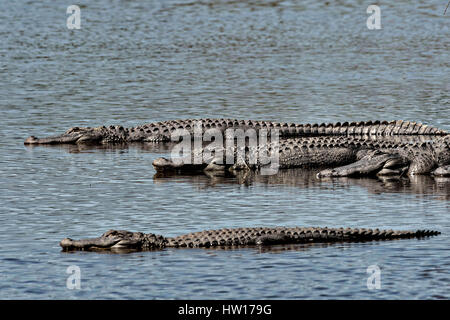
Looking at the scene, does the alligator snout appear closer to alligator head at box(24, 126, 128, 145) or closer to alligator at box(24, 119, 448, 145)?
alligator at box(24, 119, 448, 145)

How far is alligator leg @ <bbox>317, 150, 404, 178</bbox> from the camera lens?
51.4 feet

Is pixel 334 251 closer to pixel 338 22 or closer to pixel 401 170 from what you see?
pixel 401 170

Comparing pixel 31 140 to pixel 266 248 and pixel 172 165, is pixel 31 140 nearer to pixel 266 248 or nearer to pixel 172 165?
pixel 172 165

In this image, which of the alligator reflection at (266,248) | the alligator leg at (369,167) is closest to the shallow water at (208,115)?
the alligator reflection at (266,248)

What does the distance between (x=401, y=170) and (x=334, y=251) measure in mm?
4895

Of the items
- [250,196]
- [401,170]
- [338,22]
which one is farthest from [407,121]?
[338,22]

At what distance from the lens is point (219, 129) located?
19875 mm

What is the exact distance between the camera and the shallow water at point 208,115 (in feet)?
34.4

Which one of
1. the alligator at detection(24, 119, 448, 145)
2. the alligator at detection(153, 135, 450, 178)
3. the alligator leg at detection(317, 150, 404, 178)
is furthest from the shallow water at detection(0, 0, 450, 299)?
the alligator at detection(24, 119, 448, 145)

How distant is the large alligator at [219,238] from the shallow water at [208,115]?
172 mm

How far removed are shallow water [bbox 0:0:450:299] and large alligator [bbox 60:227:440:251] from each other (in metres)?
0.17

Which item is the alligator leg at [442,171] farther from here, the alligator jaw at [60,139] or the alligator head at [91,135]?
the alligator jaw at [60,139]

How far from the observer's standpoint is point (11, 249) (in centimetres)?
1146
